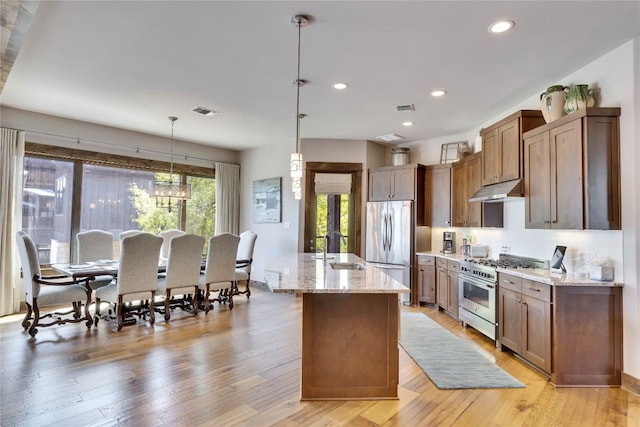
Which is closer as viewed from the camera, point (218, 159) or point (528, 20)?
point (528, 20)

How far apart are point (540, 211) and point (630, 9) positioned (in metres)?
1.67

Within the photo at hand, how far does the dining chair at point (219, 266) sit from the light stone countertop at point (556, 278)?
3480 mm

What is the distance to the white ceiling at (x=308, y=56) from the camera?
2.44 meters

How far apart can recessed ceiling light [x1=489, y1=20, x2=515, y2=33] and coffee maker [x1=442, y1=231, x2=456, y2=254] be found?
3.39m

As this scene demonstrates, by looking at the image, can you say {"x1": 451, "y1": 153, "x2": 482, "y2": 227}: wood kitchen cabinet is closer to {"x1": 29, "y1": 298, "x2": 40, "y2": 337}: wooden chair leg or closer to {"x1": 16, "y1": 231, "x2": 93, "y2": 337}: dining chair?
{"x1": 16, "y1": 231, "x2": 93, "y2": 337}: dining chair

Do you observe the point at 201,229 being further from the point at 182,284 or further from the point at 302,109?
the point at 302,109

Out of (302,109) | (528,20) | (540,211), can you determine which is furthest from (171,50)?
(540,211)

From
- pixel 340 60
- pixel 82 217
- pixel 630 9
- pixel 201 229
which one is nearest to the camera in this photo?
pixel 630 9

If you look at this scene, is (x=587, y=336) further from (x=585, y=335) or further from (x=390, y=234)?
(x=390, y=234)

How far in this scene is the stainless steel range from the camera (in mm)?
3708

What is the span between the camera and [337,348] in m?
2.60

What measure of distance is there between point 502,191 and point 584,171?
2.93 ft

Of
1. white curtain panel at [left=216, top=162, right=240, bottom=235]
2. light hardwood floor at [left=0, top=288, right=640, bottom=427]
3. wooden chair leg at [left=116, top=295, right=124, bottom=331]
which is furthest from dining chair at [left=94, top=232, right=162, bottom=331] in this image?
white curtain panel at [left=216, top=162, right=240, bottom=235]

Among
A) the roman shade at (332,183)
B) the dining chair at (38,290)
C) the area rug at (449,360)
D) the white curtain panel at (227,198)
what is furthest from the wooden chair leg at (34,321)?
the roman shade at (332,183)
